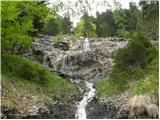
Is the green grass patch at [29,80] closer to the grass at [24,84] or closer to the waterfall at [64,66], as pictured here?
the grass at [24,84]

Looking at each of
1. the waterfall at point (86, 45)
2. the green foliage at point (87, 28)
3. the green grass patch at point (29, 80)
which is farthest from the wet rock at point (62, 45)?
the green foliage at point (87, 28)

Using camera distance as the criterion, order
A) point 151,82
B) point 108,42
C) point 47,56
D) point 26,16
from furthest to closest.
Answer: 1. point 108,42
2. point 47,56
3. point 26,16
4. point 151,82

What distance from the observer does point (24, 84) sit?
821 inches

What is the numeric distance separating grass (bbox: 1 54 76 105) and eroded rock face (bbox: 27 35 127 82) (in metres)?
10.2

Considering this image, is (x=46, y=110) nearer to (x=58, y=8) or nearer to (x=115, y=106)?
(x=115, y=106)

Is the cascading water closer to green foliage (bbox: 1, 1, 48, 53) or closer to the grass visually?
the grass

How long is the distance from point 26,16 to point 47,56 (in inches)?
565

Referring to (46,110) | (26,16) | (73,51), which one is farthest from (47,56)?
(46,110)

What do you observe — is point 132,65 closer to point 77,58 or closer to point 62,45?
point 77,58

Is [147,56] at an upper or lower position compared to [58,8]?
lower

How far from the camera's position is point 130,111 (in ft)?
51.1

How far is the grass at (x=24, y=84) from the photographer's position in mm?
18347

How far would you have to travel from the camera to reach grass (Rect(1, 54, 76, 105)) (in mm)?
18347

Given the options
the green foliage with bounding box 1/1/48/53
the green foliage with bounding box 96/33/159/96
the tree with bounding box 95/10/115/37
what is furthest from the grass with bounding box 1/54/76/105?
the tree with bounding box 95/10/115/37
